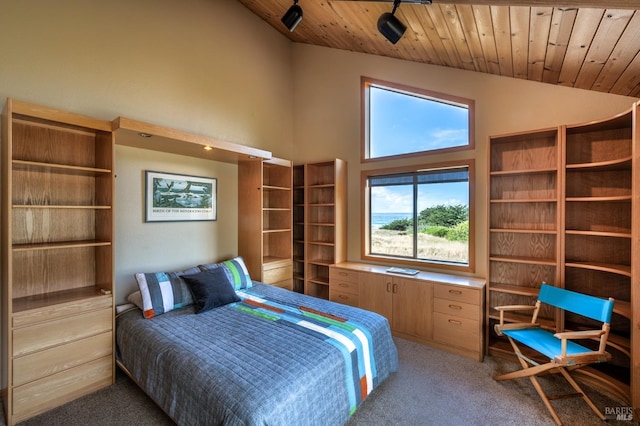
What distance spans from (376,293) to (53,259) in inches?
127

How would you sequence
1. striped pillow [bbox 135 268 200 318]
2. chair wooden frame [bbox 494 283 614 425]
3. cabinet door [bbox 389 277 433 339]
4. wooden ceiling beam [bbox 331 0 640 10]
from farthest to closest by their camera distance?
cabinet door [bbox 389 277 433 339]
striped pillow [bbox 135 268 200 318]
chair wooden frame [bbox 494 283 614 425]
wooden ceiling beam [bbox 331 0 640 10]

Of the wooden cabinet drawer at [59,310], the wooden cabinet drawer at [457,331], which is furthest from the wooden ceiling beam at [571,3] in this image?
the wooden cabinet drawer at [59,310]

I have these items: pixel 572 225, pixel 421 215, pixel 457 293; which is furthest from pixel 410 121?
pixel 457 293

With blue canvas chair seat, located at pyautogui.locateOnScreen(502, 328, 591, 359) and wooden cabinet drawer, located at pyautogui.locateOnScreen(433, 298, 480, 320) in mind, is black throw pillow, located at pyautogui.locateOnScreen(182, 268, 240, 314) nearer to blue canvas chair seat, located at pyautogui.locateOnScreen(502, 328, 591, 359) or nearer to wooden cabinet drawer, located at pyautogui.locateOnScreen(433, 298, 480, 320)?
wooden cabinet drawer, located at pyautogui.locateOnScreen(433, 298, 480, 320)

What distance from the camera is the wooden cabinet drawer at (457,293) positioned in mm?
2756

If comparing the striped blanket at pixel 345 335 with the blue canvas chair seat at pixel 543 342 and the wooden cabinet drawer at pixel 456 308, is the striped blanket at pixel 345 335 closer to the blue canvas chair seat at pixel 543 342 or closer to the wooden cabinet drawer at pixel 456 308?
the wooden cabinet drawer at pixel 456 308

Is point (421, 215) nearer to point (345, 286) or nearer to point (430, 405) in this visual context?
point (345, 286)

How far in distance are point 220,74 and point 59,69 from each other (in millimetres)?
1699

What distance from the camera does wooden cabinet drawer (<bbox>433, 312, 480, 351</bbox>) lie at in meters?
2.76

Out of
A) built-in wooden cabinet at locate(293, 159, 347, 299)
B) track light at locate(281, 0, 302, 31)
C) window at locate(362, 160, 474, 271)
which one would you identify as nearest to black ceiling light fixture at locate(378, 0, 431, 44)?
track light at locate(281, 0, 302, 31)

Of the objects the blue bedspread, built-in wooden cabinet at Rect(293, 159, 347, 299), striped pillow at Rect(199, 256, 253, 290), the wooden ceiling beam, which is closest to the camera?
the wooden ceiling beam

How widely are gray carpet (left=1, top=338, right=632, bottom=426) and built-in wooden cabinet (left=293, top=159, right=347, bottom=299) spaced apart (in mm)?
1926

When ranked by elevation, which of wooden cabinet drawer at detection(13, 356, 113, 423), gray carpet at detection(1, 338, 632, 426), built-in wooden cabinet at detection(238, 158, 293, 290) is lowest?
gray carpet at detection(1, 338, 632, 426)

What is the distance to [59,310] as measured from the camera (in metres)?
2.12
